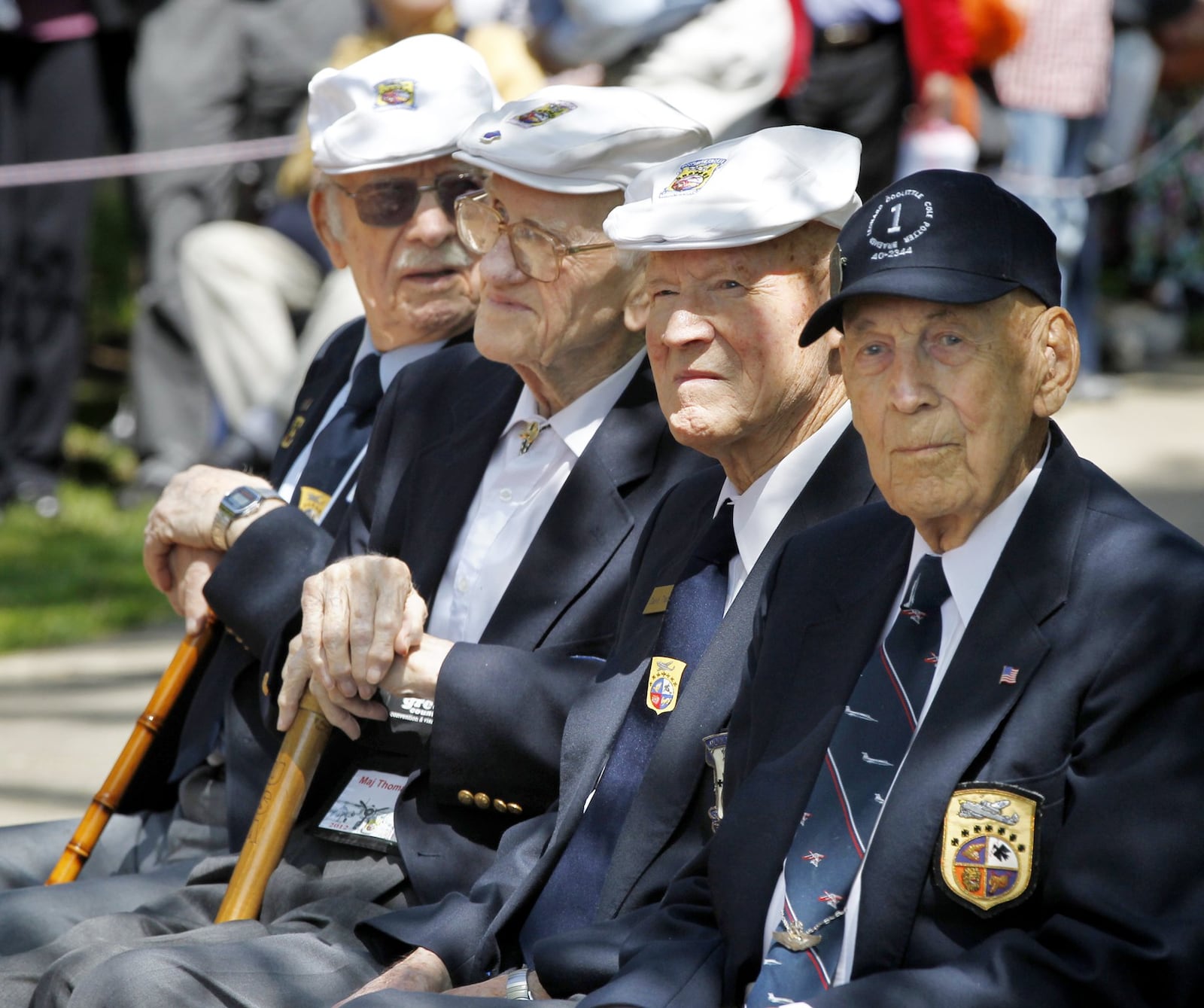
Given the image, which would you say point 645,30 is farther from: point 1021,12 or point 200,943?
point 200,943

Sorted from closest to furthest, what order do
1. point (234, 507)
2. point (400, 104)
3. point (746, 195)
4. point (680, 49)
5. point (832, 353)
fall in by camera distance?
1. point (746, 195)
2. point (832, 353)
3. point (234, 507)
4. point (400, 104)
5. point (680, 49)

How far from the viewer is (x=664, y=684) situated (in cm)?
281

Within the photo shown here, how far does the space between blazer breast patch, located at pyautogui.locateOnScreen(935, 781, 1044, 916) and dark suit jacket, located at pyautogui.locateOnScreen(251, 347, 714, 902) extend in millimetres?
978

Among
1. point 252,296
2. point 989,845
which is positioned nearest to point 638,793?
point 989,845

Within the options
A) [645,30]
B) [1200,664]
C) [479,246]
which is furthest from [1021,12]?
[1200,664]

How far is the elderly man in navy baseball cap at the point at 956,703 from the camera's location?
2.11 metres

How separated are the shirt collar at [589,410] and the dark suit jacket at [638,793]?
0.32 metres

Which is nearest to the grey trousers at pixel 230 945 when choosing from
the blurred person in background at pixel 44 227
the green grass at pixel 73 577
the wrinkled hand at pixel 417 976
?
the wrinkled hand at pixel 417 976

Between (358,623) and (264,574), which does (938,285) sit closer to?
(358,623)

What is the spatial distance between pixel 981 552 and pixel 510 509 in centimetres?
120

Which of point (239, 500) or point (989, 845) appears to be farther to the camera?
point (239, 500)

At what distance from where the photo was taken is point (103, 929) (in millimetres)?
3074

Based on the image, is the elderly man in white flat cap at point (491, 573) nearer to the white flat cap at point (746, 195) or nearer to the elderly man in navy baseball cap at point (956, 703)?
the white flat cap at point (746, 195)

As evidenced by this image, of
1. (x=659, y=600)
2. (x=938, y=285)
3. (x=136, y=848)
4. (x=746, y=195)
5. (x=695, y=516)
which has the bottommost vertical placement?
(x=136, y=848)
